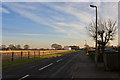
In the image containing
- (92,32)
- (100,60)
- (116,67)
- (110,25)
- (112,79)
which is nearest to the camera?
(112,79)

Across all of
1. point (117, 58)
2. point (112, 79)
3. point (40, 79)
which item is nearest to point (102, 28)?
point (117, 58)

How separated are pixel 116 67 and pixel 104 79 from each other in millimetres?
4289

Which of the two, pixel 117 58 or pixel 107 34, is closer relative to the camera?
pixel 117 58

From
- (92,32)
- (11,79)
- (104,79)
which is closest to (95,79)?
(104,79)

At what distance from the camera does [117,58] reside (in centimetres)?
1334

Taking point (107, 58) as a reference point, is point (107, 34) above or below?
above

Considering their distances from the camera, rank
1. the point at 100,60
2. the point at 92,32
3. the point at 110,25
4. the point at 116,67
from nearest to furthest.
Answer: the point at 116,67 → the point at 100,60 → the point at 110,25 → the point at 92,32

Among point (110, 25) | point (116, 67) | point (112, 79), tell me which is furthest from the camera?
point (110, 25)

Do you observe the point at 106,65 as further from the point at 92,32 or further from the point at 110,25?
the point at 92,32

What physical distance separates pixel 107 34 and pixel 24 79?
1991 cm

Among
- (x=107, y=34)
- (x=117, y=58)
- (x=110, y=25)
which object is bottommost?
(x=117, y=58)

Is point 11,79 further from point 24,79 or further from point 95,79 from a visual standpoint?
point 95,79

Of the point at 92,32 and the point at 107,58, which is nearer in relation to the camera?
the point at 107,58

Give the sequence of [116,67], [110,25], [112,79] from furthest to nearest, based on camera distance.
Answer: [110,25] → [116,67] → [112,79]
